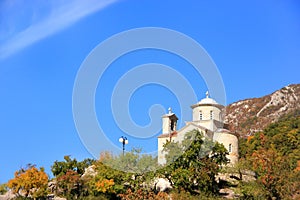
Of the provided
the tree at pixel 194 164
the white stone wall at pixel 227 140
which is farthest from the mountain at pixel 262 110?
the tree at pixel 194 164

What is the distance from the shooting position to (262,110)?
86.6 meters

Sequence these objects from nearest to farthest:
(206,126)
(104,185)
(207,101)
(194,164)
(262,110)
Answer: (104,185)
(194,164)
(206,126)
(207,101)
(262,110)

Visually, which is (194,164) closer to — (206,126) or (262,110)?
(206,126)

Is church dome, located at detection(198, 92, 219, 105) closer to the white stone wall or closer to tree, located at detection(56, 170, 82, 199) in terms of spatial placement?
the white stone wall

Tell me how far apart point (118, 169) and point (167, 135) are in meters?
8.40

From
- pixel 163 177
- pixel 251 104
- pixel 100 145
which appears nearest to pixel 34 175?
pixel 163 177

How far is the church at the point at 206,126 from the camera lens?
114 ft

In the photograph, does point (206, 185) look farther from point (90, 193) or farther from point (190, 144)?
point (90, 193)

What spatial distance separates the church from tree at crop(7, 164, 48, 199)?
893 centimetres

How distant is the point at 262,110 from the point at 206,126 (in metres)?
53.6

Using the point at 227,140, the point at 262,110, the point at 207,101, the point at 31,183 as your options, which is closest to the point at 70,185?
the point at 31,183

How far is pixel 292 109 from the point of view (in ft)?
262

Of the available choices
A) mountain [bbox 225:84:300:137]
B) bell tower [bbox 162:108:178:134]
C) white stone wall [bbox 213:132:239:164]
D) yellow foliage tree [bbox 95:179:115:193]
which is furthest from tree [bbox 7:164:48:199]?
A: mountain [bbox 225:84:300:137]

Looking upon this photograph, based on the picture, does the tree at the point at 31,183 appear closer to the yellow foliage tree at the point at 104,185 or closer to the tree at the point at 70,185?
the tree at the point at 70,185
